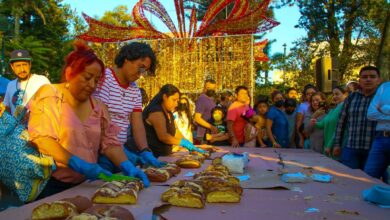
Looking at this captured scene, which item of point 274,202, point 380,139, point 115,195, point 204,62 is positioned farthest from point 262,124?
point 204,62

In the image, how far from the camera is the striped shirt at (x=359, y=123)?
157 inches

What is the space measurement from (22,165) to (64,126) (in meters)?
0.29

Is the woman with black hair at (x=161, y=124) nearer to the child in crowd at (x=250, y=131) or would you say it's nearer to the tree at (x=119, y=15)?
the child in crowd at (x=250, y=131)

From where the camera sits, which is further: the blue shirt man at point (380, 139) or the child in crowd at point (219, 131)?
the child in crowd at point (219, 131)

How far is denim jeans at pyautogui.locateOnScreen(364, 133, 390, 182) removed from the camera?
11.8 feet

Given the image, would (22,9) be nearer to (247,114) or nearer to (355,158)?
(247,114)

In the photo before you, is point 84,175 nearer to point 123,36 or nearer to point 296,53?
point 123,36

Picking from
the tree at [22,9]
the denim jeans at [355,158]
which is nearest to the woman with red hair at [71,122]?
the denim jeans at [355,158]

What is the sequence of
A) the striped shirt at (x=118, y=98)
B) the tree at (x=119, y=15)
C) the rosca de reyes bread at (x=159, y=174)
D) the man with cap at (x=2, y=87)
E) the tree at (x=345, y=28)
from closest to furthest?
the rosca de reyes bread at (x=159, y=174), the striped shirt at (x=118, y=98), the man with cap at (x=2, y=87), the tree at (x=345, y=28), the tree at (x=119, y=15)

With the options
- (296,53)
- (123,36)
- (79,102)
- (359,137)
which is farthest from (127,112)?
(296,53)

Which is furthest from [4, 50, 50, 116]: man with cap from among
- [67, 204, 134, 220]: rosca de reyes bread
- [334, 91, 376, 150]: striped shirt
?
[334, 91, 376, 150]: striped shirt

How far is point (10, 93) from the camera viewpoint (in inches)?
168

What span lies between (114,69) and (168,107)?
3.08 ft

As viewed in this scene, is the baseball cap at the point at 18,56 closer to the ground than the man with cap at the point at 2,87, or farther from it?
farther from it
